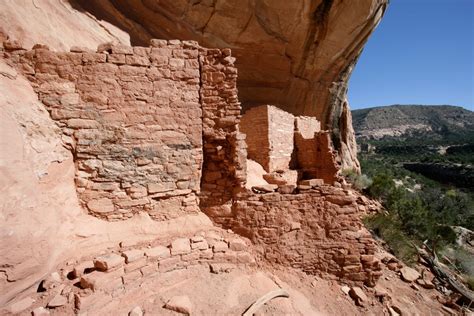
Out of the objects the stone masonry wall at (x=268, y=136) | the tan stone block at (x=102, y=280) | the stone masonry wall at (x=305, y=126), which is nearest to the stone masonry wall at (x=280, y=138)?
the stone masonry wall at (x=268, y=136)

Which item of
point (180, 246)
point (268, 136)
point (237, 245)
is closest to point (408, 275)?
point (237, 245)

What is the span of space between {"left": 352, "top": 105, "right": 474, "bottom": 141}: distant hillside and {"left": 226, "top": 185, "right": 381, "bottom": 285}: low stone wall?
61.0 metres

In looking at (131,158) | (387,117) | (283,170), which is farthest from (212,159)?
(387,117)

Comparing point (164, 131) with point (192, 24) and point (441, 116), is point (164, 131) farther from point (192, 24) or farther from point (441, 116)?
point (441, 116)

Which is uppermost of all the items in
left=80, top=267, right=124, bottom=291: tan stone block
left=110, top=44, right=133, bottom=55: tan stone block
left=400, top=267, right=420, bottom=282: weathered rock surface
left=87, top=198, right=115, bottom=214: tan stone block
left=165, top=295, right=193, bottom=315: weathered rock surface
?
left=110, top=44, right=133, bottom=55: tan stone block

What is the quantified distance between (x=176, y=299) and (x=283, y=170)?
20.8 feet

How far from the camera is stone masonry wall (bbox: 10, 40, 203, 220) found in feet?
11.4

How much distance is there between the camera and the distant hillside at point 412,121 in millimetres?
59869

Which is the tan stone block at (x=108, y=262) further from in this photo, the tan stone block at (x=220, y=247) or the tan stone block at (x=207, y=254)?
the tan stone block at (x=220, y=247)

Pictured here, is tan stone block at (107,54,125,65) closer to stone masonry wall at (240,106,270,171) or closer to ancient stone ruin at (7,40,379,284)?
ancient stone ruin at (7,40,379,284)

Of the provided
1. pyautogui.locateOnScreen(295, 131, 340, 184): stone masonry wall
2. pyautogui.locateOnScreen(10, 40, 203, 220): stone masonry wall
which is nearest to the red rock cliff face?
pyautogui.locateOnScreen(295, 131, 340, 184): stone masonry wall

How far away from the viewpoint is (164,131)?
3.90 meters

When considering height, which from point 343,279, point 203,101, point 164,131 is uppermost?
point 203,101

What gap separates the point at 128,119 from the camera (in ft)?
12.2
